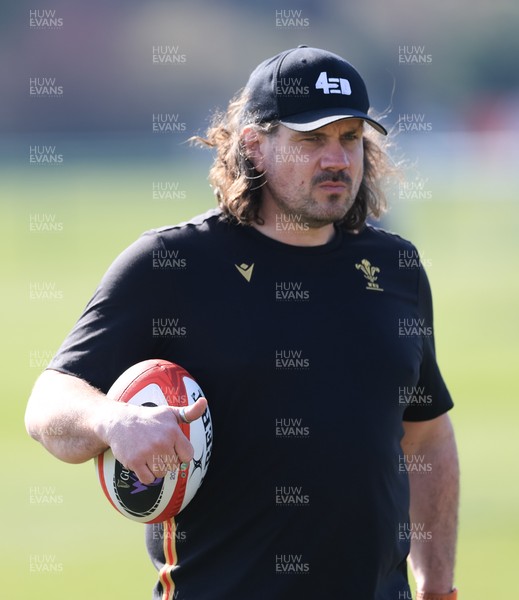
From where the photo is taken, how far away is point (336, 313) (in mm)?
3117

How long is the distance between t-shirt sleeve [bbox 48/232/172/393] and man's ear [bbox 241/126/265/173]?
0.59 metres

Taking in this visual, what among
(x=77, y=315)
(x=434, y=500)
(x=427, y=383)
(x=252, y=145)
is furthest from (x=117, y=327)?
(x=77, y=315)

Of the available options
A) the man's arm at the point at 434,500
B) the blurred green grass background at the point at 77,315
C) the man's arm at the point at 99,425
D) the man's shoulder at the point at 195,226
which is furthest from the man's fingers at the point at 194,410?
the blurred green grass background at the point at 77,315

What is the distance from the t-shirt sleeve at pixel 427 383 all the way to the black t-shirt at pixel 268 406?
0.86ft

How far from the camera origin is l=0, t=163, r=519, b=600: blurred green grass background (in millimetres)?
6047

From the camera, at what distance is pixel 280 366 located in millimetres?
2947

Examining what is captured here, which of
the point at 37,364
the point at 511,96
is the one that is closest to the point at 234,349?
the point at 37,364

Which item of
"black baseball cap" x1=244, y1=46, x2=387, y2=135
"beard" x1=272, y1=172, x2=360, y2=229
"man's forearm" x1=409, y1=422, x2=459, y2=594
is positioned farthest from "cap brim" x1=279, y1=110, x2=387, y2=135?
"man's forearm" x1=409, y1=422, x2=459, y2=594

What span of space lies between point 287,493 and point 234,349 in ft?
1.40

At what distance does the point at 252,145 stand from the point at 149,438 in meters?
1.26

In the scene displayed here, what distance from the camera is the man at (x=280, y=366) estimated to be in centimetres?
288

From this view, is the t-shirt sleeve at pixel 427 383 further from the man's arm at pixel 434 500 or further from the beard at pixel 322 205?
the beard at pixel 322 205

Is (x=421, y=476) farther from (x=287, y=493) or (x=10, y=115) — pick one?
(x=10, y=115)

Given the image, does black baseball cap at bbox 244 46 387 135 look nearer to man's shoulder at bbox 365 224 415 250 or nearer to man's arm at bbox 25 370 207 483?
man's shoulder at bbox 365 224 415 250
